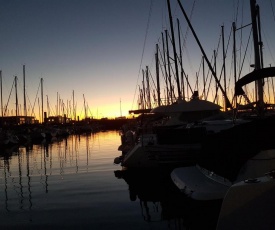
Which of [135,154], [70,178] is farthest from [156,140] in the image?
[70,178]

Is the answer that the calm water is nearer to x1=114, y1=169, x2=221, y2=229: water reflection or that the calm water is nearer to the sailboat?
x1=114, y1=169, x2=221, y2=229: water reflection

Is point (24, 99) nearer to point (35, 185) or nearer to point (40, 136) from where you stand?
point (40, 136)

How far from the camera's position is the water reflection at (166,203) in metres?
8.16

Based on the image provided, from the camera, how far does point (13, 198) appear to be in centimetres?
1221

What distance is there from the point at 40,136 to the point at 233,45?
44621 millimetres

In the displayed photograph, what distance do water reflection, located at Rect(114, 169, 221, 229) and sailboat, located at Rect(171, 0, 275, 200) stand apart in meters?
0.45

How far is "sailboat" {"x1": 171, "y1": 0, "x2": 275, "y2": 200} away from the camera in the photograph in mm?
7053

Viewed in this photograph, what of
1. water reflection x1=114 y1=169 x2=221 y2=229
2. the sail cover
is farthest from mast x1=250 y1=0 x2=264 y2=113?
the sail cover

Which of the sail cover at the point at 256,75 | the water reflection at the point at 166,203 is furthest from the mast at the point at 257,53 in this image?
the sail cover at the point at 256,75

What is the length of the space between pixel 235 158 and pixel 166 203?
3884 millimetres

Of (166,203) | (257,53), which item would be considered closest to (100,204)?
(166,203)

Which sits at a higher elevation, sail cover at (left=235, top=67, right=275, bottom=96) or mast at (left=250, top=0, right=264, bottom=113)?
mast at (left=250, top=0, right=264, bottom=113)

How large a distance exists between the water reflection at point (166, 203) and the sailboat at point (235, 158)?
0.45 meters

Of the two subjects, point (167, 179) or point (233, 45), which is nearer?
point (167, 179)
